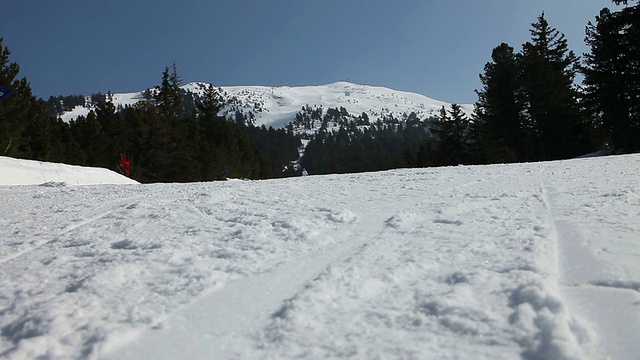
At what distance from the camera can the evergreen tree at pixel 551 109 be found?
99.7ft

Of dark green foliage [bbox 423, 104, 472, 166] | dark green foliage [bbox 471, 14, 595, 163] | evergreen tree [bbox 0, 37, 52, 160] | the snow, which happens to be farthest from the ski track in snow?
dark green foliage [bbox 423, 104, 472, 166]

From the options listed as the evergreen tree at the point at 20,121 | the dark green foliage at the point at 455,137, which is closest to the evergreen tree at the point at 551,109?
the dark green foliage at the point at 455,137

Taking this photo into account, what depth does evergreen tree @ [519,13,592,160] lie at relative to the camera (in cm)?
3038

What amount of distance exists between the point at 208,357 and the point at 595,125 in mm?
36583

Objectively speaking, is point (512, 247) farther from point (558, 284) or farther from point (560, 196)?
point (560, 196)

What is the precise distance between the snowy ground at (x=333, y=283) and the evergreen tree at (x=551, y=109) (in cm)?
2960

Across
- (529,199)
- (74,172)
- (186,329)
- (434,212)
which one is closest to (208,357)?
(186,329)

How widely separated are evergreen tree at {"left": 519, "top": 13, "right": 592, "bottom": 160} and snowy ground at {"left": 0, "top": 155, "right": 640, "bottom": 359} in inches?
1165

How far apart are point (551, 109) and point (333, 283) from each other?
3429 cm

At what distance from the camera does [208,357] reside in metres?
2.06

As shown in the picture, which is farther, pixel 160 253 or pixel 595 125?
pixel 595 125

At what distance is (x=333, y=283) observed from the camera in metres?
2.84

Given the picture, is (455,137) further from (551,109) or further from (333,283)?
(333,283)

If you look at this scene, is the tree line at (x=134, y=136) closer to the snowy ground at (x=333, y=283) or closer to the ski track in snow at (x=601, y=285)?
the snowy ground at (x=333, y=283)
